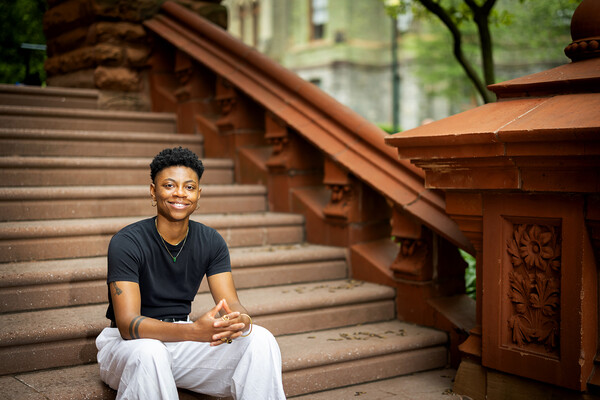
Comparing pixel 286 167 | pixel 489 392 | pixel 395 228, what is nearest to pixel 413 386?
pixel 489 392

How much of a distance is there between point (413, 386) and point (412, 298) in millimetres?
758

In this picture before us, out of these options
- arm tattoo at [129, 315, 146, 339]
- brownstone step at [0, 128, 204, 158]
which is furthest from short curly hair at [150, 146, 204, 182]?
brownstone step at [0, 128, 204, 158]

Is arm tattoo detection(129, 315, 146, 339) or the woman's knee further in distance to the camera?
arm tattoo detection(129, 315, 146, 339)

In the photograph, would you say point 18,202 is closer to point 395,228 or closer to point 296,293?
point 296,293

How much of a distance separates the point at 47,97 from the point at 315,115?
10.1 ft

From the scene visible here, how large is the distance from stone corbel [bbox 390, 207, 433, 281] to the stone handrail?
17cm

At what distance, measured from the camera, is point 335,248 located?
4727 millimetres

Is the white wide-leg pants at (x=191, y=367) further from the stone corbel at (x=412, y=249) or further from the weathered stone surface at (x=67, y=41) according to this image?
the weathered stone surface at (x=67, y=41)

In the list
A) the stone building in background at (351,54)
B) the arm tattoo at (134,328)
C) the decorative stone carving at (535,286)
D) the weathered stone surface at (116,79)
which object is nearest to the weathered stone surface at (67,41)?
the weathered stone surface at (116,79)

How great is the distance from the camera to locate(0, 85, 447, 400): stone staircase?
3197 mm

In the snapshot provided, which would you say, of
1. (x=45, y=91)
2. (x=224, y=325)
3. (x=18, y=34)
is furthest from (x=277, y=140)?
(x=18, y=34)

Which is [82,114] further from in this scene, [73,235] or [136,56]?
[73,235]

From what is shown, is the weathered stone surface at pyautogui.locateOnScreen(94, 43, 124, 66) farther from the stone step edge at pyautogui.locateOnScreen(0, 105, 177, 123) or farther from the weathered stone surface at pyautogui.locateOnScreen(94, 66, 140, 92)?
the stone step edge at pyautogui.locateOnScreen(0, 105, 177, 123)

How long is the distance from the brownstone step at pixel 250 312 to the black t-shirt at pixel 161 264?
0.52 meters
